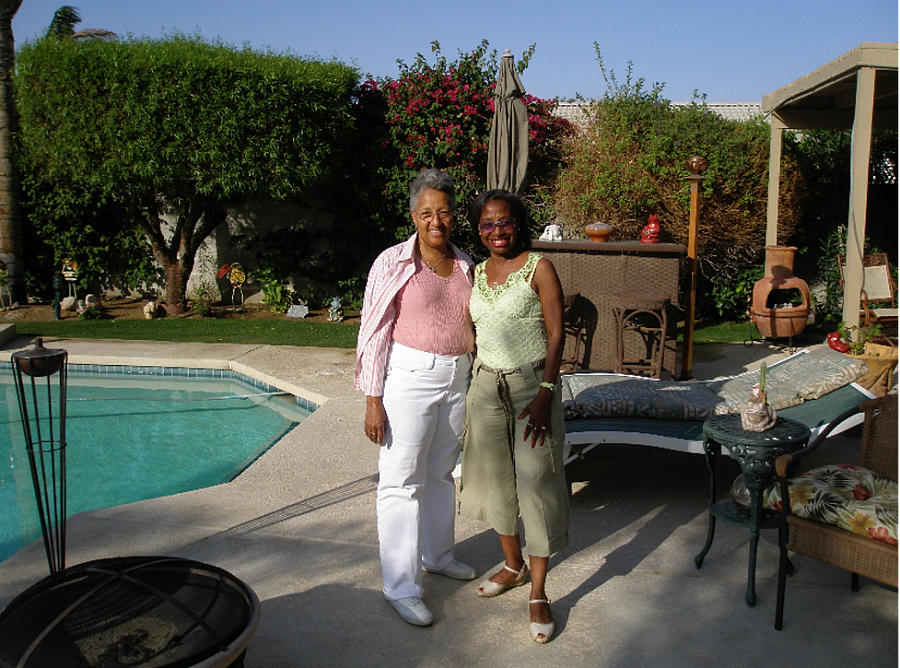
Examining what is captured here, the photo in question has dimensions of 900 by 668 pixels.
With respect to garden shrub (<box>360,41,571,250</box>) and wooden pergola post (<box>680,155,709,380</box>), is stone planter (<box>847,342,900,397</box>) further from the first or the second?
garden shrub (<box>360,41,571,250</box>)

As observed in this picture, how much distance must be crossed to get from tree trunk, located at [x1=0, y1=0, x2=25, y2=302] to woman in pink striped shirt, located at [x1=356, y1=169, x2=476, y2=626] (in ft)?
32.2

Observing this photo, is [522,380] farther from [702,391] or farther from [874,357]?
[874,357]

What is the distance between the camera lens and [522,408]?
2.73 m

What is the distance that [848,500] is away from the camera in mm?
2533

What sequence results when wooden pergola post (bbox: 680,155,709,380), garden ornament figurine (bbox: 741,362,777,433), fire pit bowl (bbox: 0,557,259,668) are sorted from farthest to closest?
1. wooden pergola post (bbox: 680,155,709,380)
2. garden ornament figurine (bbox: 741,362,777,433)
3. fire pit bowl (bbox: 0,557,259,668)

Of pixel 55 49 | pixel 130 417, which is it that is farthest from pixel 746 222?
pixel 55 49

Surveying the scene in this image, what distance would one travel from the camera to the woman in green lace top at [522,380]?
8.86ft

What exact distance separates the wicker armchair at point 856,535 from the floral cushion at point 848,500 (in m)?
0.03

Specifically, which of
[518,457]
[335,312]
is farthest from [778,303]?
[518,457]

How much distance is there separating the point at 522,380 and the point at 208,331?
285 inches

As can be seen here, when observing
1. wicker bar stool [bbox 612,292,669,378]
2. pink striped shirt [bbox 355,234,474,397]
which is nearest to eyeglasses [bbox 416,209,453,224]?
pink striped shirt [bbox 355,234,474,397]

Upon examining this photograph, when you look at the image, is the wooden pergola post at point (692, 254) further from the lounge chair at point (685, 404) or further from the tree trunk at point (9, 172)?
the tree trunk at point (9, 172)

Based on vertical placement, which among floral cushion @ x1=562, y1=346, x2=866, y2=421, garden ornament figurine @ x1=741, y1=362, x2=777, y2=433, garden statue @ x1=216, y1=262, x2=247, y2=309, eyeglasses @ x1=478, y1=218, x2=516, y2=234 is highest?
eyeglasses @ x1=478, y1=218, x2=516, y2=234

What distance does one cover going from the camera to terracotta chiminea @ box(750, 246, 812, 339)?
26.8ft
